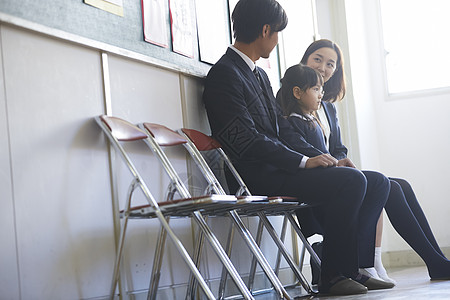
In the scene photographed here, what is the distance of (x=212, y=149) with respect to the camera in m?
3.15

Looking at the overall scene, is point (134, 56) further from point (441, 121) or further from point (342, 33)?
point (441, 121)

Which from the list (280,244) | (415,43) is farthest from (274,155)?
(415,43)

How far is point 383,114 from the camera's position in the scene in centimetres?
604

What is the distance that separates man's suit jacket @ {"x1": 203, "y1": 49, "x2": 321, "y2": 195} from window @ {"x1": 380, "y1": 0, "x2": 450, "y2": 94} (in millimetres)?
3102

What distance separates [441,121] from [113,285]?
13.9 feet

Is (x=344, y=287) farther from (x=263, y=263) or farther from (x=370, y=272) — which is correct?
(x=370, y=272)

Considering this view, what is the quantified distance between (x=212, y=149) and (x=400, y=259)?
3.27 meters

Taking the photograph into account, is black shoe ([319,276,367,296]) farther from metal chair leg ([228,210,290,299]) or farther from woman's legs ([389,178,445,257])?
woman's legs ([389,178,445,257])

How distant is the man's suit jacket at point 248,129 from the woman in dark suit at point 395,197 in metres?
0.47

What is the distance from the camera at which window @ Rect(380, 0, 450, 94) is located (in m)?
6.05

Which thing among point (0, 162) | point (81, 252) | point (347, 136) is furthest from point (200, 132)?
point (347, 136)

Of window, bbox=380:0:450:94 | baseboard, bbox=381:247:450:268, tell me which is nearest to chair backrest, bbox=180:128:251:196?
baseboard, bbox=381:247:450:268

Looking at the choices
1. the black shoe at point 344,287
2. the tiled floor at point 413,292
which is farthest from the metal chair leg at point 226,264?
the black shoe at point 344,287

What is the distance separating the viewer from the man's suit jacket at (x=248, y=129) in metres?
3.05
